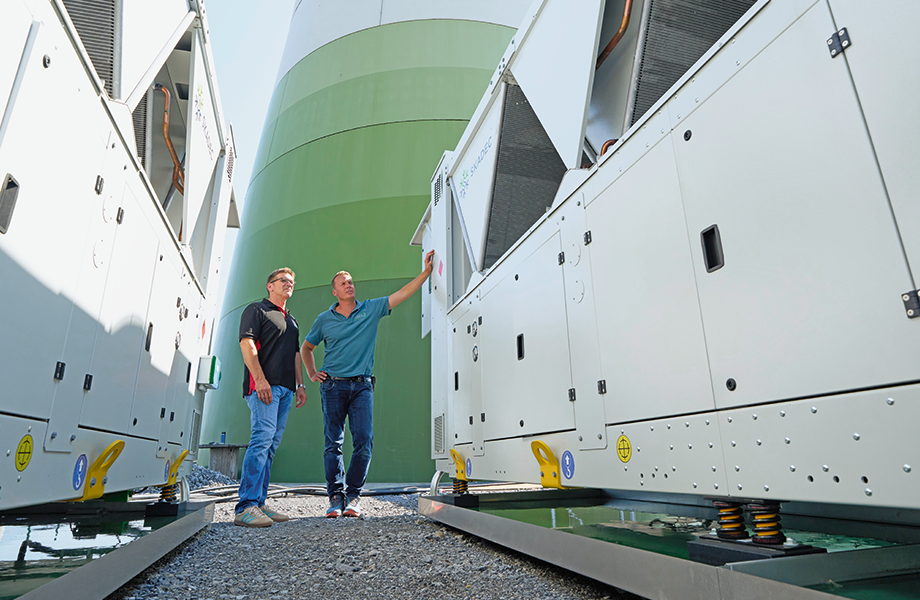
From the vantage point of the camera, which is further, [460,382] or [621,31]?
[460,382]

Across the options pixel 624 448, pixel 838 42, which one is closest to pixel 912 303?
pixel 838 42

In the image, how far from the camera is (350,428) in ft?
11.1

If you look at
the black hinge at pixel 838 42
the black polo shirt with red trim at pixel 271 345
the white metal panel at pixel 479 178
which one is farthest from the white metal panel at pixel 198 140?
the black hinge at pixel 838 42

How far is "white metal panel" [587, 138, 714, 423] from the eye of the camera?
144 centimetres

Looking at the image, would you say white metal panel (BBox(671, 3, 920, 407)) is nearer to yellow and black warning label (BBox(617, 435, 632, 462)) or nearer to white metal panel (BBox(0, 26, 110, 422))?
yellow and black warning label (BBox(617, 435, 632, 462))

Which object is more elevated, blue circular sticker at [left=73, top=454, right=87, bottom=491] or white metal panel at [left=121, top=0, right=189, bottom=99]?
A: white metal panel at [left=121, top=0, right=189, bottom=99]

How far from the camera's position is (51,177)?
4.58 feet

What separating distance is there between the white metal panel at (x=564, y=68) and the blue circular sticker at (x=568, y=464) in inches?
46.6

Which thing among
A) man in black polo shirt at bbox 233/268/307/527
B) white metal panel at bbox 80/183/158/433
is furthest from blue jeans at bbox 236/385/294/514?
white metal panel at bbox 80/183/158/433

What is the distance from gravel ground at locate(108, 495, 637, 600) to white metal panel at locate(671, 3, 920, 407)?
90 centimetres

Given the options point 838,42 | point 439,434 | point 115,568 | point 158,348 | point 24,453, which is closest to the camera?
point 838,42

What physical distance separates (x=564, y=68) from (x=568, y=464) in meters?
1.71

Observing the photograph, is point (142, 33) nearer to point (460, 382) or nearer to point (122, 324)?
point (122, 324)

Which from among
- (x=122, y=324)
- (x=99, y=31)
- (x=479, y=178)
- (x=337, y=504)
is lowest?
(x=337, y=504)
